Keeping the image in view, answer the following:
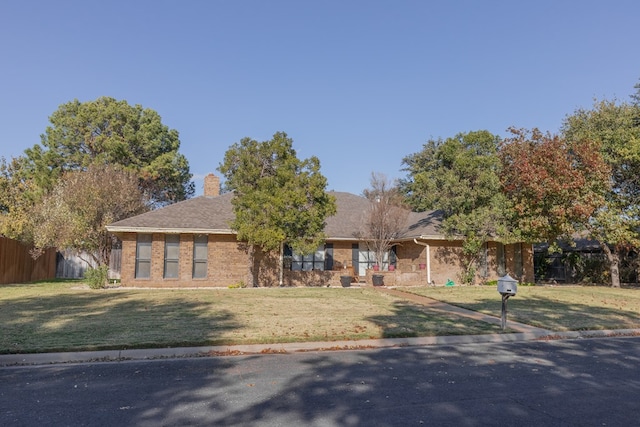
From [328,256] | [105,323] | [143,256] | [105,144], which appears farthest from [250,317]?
[105,144]

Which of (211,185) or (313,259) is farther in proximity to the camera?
(211,185)

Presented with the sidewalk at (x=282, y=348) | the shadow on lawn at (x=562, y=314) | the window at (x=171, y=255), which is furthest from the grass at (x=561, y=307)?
the window at (x=171, y=255)

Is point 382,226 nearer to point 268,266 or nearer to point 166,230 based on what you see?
point 268,266

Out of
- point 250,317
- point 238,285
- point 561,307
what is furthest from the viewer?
point 238,285

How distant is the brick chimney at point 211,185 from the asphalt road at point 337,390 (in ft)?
66.7

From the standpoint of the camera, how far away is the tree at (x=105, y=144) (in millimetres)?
35781

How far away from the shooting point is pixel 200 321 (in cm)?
1102

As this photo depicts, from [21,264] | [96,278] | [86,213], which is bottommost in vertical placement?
→ [96,278]

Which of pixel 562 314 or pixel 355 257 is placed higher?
pixel 355 257

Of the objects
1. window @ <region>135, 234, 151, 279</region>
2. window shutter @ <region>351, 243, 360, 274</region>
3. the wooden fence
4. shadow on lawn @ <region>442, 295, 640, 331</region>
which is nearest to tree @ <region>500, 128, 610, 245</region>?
shadow on lawn @ <region>442, 295, 640, 331</region>

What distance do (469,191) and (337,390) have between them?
61.8 ft

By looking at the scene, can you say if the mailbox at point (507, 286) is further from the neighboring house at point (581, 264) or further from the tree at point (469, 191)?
the neighboring house at point (581, 264)

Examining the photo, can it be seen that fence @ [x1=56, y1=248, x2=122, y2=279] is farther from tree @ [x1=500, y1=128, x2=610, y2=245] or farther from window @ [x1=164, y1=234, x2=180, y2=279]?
tree @ [x1=500, y1=128, x2=610, y2=245]

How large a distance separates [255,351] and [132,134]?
33.7 metres
